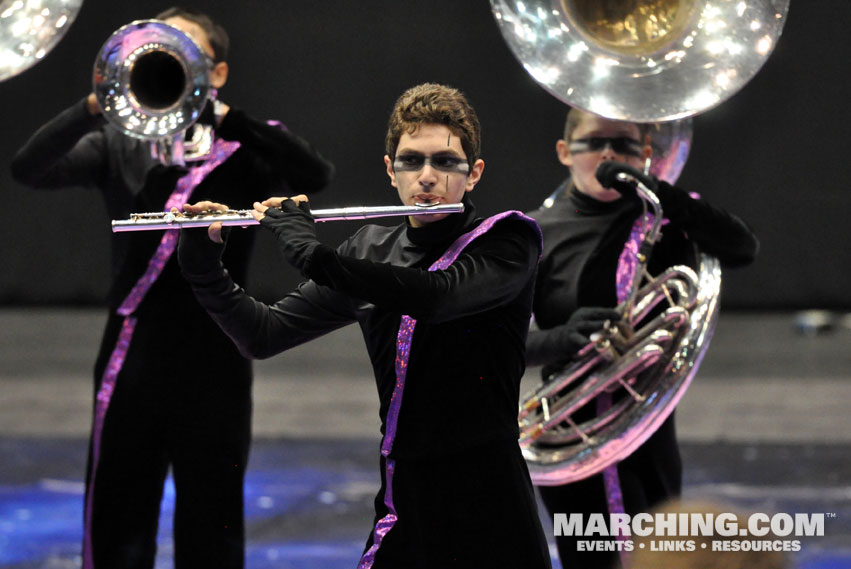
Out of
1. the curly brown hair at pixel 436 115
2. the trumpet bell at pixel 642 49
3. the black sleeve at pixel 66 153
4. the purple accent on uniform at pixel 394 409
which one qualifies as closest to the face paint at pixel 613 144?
the trumpet bell at pixel 642 49

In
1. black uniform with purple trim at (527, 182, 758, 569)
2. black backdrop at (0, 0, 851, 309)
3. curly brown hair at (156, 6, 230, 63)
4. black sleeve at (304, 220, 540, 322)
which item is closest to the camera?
black sleeve at (304, 220, 540, 322)

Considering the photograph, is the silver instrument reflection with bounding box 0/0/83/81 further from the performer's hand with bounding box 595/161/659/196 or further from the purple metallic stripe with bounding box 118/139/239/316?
the performer's hand with bounding box 595/161/659/196

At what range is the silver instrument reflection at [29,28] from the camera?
2.83 m

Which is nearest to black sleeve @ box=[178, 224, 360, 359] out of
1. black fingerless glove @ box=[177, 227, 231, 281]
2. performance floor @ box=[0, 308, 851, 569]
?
black fingerless glove @ box=[177, 227, 231, 281]

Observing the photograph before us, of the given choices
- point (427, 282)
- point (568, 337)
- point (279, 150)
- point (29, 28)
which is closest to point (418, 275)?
point (427, 282)

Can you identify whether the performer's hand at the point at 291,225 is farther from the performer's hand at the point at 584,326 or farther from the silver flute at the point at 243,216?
the performer's hand at the point at 584,326

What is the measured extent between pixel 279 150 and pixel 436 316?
1036 millimetres

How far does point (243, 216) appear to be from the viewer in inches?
74.5

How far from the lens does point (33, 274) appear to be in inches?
247

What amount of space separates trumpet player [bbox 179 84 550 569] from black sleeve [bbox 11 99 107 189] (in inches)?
29.0

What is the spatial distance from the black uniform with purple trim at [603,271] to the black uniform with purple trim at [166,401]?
2.14ft

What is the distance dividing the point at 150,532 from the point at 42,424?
9.18ft

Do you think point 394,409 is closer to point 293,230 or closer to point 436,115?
point 293,230

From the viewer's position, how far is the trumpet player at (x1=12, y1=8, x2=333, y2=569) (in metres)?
Answer: 2.48
